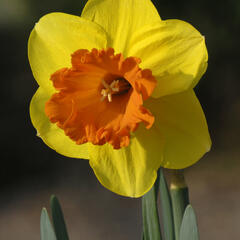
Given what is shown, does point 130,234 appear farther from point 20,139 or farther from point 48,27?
point 48,27

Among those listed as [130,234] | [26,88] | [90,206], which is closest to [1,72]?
[26,88]

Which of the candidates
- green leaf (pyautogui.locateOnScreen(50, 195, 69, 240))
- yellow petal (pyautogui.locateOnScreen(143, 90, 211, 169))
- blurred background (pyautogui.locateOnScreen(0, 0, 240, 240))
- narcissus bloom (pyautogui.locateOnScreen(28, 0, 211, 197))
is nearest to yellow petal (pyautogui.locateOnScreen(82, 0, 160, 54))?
narcissus bloom (pyautogui.locateOnScreen(28, 0, 211, 197))

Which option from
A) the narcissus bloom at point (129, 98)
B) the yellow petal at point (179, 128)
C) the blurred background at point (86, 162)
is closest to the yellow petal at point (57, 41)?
the narcissus bloom at point (129, 98)

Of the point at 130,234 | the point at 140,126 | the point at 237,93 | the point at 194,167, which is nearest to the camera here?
the point at 140,126

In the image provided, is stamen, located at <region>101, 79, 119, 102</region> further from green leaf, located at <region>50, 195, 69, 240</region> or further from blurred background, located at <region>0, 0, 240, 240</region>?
blurred background, located at <region>0, 0, 240, 240</region>

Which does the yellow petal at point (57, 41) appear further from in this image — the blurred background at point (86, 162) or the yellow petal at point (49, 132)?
the blurred background at point (86, 162)

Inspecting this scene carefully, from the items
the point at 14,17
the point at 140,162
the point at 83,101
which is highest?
the point at 83,101

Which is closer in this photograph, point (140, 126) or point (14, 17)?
point (140, 126)
